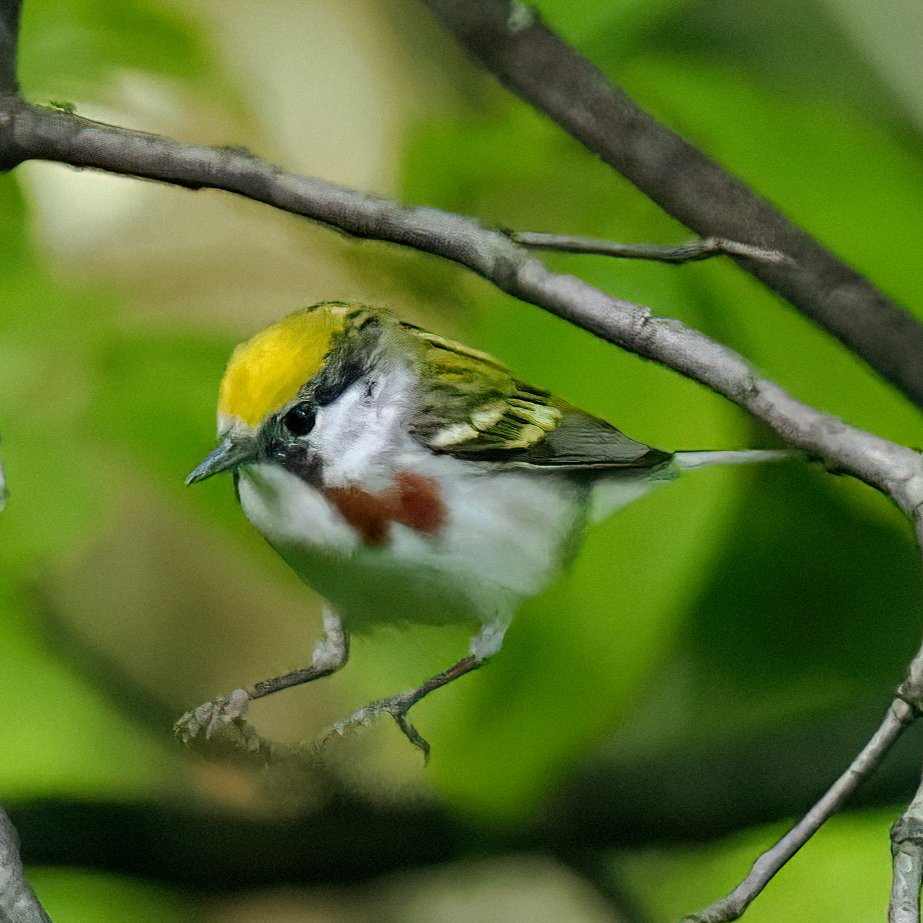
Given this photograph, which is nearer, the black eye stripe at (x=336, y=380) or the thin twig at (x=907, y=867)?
the thin twig at (x=907, y=867)

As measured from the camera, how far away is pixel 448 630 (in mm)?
537

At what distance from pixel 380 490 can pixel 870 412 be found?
11.5 inches

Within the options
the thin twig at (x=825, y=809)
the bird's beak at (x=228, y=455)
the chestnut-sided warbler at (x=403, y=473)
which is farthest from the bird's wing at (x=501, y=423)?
the thin twig at (x=825, y=809)

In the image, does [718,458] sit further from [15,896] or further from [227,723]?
[15,896]

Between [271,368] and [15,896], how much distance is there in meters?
0.27

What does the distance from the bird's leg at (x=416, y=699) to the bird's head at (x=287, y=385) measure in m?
0.14

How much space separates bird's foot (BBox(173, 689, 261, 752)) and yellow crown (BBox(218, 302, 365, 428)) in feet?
0.52

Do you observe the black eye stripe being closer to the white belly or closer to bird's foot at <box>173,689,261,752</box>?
the white belly

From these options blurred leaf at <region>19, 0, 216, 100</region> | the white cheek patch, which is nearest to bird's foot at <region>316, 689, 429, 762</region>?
the white cheek patch

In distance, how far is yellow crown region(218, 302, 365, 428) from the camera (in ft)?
1.59

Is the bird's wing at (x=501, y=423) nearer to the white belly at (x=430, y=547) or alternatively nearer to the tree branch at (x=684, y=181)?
the white belly at (x=430, y=547)

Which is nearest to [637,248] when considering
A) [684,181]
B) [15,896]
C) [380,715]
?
[684,181]

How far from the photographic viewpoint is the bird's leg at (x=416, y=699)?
1.77 ft

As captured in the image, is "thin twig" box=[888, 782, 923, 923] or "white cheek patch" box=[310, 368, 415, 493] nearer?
"thin twig" box=[888, 782, 923, 923]
